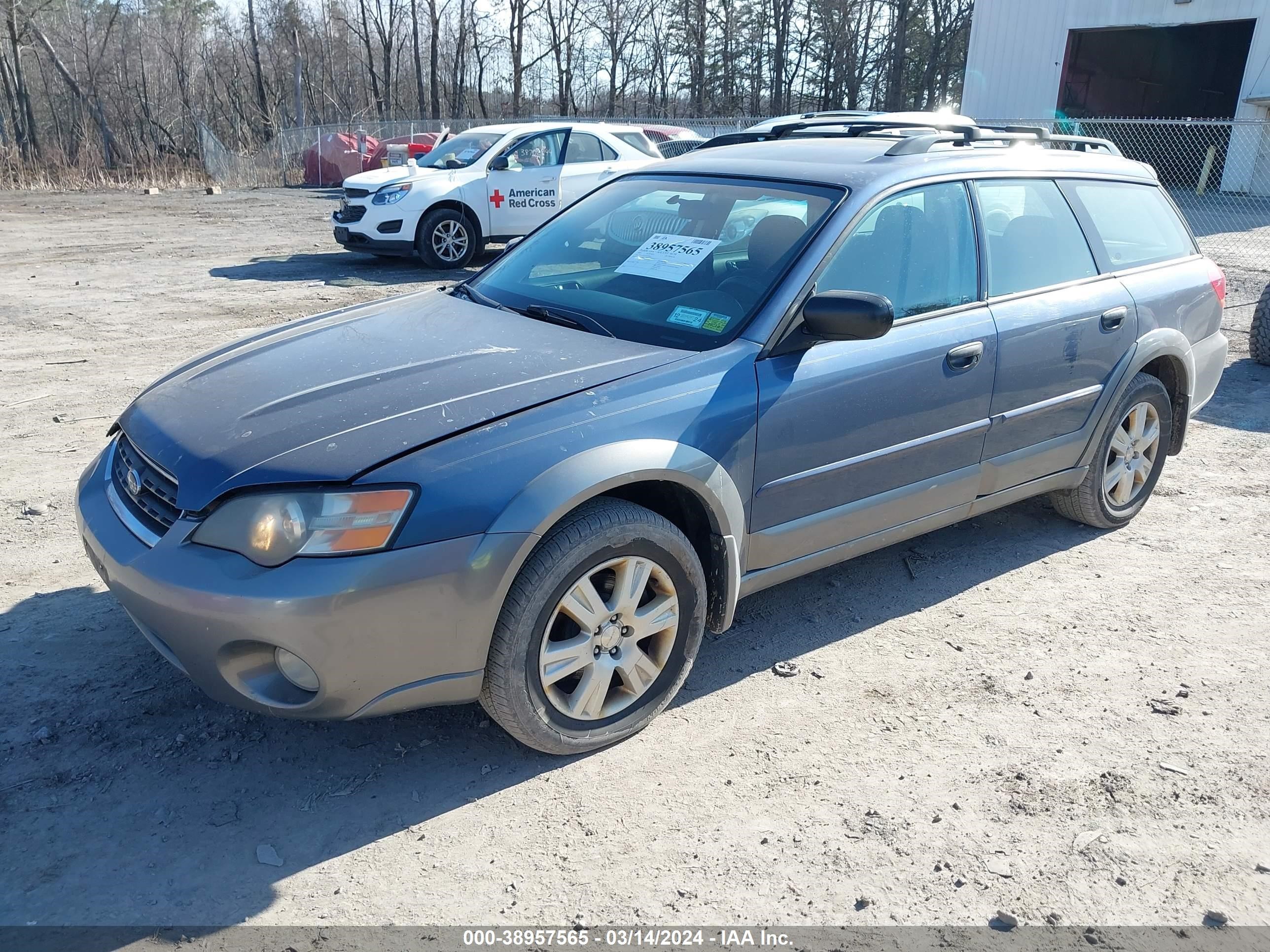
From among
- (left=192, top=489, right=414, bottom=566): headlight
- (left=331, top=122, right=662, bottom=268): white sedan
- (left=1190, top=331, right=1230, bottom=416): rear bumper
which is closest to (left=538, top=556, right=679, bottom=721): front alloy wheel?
(left=192, top=489, right=414, bottom=566): headlight

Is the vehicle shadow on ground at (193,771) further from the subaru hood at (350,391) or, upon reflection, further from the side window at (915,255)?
the side window at (915,255)

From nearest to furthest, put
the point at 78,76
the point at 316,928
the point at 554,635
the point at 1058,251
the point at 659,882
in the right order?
the point at 316,928
the point at 659,882
the point at 554,635
the point at 1058,251
the point at 78,76

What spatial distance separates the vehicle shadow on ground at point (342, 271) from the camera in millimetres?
11383

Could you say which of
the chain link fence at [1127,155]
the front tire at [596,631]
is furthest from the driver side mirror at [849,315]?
the chain link fence at [1127,155]

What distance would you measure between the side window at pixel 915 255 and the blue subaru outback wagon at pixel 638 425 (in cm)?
1

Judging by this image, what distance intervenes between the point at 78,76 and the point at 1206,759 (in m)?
45.1

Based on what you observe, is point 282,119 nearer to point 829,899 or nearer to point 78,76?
point 78,76

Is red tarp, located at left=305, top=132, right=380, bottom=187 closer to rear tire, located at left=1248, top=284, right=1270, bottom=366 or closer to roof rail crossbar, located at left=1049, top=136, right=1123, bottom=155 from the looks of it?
rear tire, located at left=1248, top=284, right=1270, bottom=366

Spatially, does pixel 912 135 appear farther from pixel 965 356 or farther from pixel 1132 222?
pixel 1132 222

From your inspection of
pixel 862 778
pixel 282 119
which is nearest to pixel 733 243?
pixel 862 778

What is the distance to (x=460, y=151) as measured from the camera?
43.2 feet

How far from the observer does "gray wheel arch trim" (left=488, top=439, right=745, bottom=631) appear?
2662 mm

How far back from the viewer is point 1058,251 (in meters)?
4.19

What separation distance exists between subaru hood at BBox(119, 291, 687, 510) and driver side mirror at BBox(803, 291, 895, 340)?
45cm
